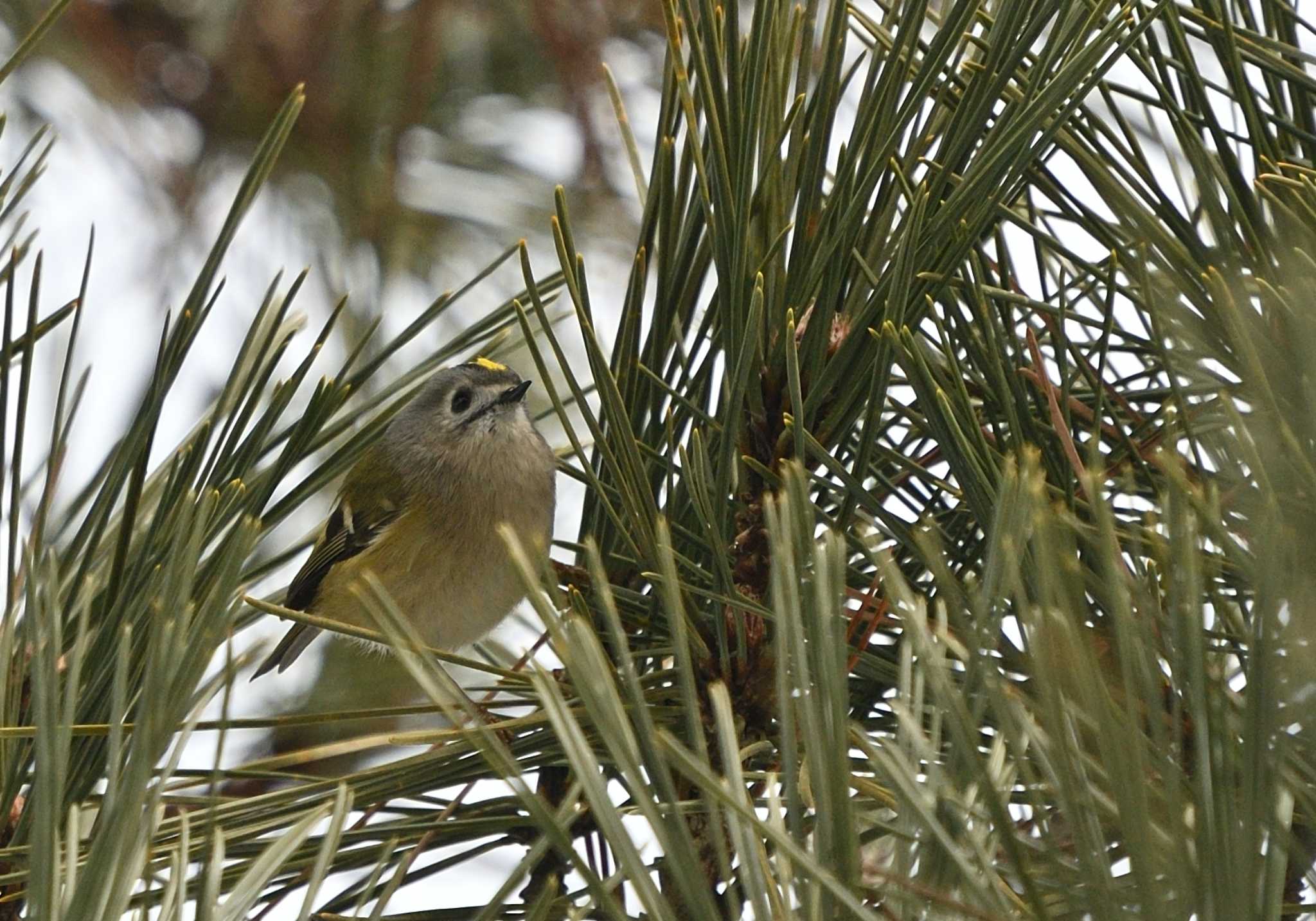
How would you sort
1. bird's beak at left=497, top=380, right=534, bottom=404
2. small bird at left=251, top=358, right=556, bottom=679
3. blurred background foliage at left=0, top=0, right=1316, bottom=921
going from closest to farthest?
blurred background foliage at left=0, top=0, right=1316, bottom=921
small bird at left=251, top=358, right=556, bottom=679
bird's beak at left=497, top=380, right=534, bottom=404

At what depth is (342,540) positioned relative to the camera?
2.26 m

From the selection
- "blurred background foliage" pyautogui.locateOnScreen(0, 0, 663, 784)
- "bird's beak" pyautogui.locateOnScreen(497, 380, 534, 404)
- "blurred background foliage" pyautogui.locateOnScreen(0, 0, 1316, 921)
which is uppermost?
"blurred background foliage" pyautogui.locateOnScreen(0, 0, 663, 784)

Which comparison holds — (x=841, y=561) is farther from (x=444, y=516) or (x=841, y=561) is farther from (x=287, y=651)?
(x=287, y=651)

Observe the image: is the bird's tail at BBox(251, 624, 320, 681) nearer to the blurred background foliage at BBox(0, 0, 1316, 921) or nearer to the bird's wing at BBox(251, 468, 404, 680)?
the bird's wing at BBox(251, 468, 404, 680)

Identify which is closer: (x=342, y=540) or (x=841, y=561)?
(x=841, y=561)

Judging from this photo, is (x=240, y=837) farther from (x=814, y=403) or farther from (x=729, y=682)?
(x=814, y=403)

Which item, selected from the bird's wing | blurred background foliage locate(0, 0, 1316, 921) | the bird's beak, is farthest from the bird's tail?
blurred background foliage locate(0, 0, 1316, 921)

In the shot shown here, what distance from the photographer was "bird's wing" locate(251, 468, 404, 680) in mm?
2260

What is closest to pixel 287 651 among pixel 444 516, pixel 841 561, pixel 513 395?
pixel 444 516

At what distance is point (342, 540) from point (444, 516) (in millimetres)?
206

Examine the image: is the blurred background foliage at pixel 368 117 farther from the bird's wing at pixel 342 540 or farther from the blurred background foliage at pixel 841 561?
the blurred background foliage at pixel 841 561

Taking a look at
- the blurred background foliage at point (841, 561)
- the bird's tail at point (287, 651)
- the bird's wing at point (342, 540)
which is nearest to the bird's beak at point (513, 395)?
the bird's wing at point (342, 540)

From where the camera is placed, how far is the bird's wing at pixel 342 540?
226 cm

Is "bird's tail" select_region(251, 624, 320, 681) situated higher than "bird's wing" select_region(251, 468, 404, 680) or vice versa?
"bird's wing" select_region(251, 468, 404, 680)
